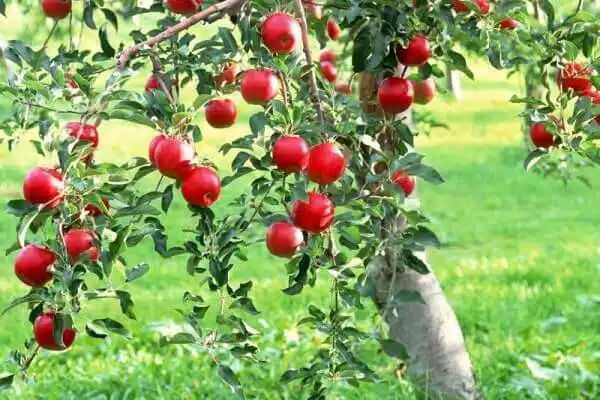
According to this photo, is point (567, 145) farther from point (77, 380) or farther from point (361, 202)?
point (77, 380)

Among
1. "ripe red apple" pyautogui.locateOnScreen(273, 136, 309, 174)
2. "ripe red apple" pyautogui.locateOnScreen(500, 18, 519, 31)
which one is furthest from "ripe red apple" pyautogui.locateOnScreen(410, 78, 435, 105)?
"ripe red apple" pyautogui.locateOnScreen(273, 136, 309, 174)

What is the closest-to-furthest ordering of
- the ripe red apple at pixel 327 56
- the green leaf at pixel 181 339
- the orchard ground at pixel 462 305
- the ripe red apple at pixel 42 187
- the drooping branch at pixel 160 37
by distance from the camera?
the ripe red apple at pixel 42 187
the drooping branch at pixel 160 37
the green leaf at pixel 181 339
the ripe red apple at pixel 327 56
the orchard ground at pixel 462 305

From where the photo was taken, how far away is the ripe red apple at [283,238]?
176 centimetres

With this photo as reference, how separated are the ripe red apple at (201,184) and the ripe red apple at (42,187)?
21 centimetres

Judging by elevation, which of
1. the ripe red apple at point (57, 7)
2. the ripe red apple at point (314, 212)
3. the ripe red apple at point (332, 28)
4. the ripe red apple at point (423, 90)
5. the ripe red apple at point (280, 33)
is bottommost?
the ripe red apple at point (423, 90)

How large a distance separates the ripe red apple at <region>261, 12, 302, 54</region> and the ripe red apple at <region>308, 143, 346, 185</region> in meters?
0.19

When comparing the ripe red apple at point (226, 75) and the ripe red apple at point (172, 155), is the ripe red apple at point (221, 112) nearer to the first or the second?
the ripe red apple at point (226, 75)

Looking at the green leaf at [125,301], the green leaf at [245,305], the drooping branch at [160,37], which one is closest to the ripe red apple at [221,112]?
the drooping branch at [160,37]

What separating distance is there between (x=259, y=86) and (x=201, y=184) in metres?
0.23

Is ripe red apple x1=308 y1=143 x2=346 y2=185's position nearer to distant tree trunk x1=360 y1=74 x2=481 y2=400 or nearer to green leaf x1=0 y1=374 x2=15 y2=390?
green leaf x1=0 y1=374 x2=15 y2=390

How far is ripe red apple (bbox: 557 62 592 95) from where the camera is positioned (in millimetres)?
2049

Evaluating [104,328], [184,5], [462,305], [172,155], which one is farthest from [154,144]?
[462,305]

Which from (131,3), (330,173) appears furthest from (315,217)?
(131,3)

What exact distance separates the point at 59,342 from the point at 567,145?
3.18 ft
